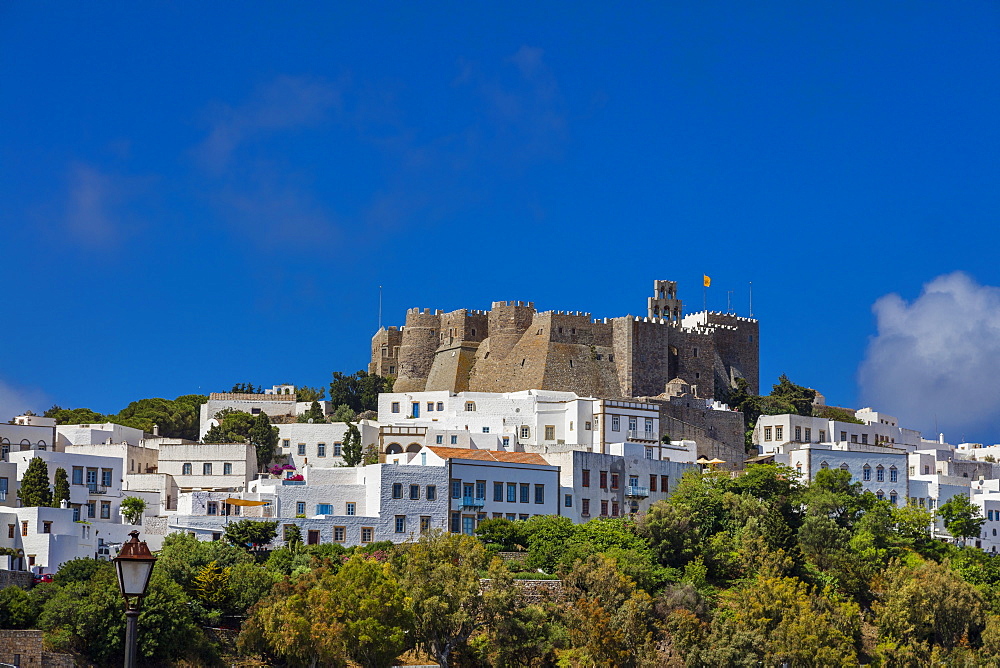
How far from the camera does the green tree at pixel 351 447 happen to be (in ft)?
234

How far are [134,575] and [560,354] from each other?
7094 cm

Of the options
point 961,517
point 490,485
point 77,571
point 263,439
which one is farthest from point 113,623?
point 961,517

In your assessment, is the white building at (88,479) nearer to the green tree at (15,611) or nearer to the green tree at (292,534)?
the green tree at (292,534)

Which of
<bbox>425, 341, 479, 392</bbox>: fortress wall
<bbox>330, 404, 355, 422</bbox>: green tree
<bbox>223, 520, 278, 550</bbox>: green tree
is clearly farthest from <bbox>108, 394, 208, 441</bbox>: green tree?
<bbox>223, 520, 278, 550</bbox>: green tree

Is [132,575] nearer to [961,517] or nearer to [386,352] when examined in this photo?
[961,517]

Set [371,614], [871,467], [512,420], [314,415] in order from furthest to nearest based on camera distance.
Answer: [314,415] → [512,420] → [871,467] → [371,614]

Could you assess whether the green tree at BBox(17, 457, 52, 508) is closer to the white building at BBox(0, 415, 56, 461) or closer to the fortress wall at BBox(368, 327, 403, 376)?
the white building at BBox(0, 415, 56, 461)

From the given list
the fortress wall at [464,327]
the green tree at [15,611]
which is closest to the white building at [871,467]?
the fortress wall at [464,327]

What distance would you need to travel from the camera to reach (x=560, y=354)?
8656 cm

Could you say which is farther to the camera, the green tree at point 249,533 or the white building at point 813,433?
the white building at point 813,433

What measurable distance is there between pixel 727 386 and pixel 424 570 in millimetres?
48677

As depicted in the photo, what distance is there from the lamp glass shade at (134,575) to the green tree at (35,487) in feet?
143

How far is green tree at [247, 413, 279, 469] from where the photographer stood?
2931 inches

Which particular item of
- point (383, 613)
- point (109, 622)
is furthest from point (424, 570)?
point (109, 622)
